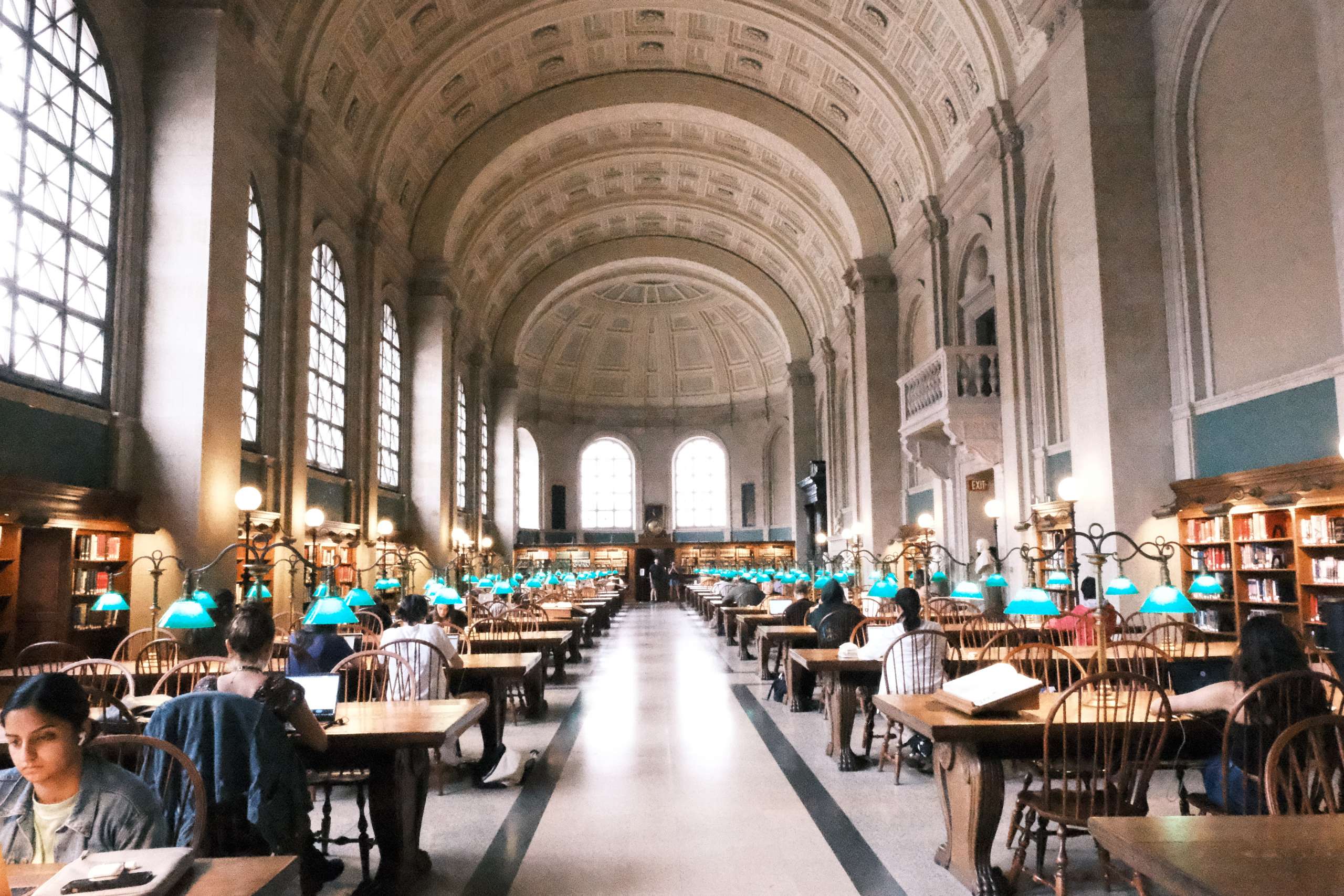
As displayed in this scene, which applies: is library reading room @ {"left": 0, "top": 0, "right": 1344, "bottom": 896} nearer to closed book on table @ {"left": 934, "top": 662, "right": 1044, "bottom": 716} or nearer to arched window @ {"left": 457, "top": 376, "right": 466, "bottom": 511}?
closed book on table @ {"left": 934, "top": 662, "right": 1044, "bottom": 716}

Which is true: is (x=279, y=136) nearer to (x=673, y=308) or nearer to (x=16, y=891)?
(x=16, y=891)

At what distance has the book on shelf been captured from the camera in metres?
9.52

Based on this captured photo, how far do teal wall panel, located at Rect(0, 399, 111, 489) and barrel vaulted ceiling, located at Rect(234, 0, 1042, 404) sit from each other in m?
5.99

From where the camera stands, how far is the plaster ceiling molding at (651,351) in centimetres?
3484

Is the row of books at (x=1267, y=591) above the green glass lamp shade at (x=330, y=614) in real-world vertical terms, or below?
below

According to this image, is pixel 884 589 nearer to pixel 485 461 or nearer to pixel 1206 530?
pixel 1206 530

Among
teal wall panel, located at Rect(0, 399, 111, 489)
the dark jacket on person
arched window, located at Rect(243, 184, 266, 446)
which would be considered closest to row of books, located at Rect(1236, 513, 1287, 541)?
the dark jacket on person

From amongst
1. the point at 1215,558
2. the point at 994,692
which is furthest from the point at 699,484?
the point at 994,692

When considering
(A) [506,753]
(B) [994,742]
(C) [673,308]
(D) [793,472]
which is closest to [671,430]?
(C) [673,308]

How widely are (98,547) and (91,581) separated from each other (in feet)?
1.23

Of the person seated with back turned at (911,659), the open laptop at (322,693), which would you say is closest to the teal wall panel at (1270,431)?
the person seated with back turned at (911,659)

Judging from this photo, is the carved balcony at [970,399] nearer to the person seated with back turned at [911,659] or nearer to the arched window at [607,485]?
the person seated with back turned at [911,659]

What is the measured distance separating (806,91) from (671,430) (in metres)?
18.8

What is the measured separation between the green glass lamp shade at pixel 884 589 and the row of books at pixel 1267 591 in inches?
144
